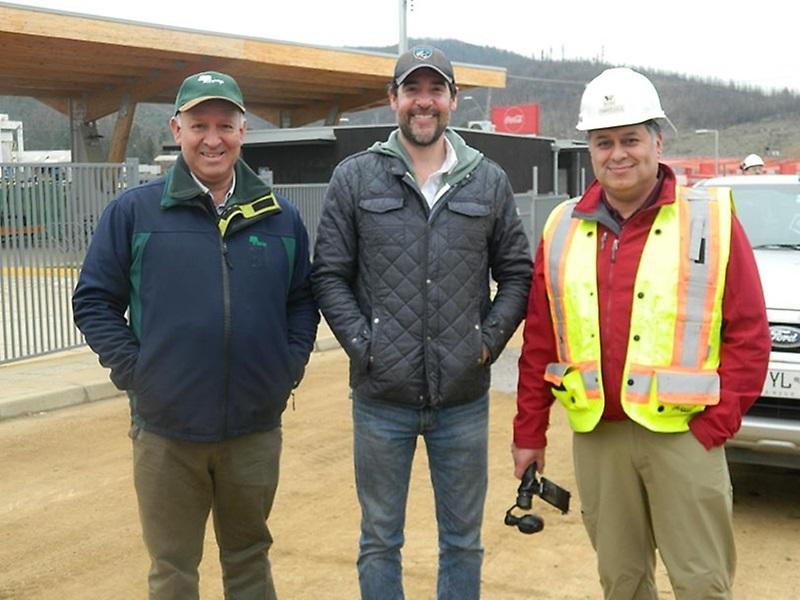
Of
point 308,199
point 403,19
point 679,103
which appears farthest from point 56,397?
point 679,103

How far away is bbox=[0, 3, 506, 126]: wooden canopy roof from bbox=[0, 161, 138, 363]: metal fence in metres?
11.9

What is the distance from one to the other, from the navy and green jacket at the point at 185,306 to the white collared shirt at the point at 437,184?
62 cm

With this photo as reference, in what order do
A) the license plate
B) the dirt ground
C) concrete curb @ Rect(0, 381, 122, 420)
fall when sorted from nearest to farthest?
the dirt ground → the license plate → concrete curb @ Rect(0, 381, 122, 420)

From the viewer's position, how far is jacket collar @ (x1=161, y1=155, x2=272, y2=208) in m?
3.63

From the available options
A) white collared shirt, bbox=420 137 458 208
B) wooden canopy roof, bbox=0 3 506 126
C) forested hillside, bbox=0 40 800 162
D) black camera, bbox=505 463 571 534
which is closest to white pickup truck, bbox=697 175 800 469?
black camera, bbox=505 463 571 534

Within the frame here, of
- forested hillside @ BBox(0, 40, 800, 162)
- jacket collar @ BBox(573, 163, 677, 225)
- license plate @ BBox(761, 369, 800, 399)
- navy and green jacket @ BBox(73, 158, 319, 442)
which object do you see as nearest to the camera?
jacket collar @ BBox(573, 163, 677, 225)

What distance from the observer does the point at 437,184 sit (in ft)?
12.7

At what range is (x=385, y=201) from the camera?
3.80 meters

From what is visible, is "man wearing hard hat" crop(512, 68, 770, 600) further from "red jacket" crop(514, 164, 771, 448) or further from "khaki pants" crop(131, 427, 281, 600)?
"khaki pants" crop(131, 427, 281, 600)

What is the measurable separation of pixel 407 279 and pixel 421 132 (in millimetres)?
561

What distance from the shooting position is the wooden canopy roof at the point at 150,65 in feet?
77.9

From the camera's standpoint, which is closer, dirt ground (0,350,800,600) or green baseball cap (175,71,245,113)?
green baseball cap (175,71,245,113)

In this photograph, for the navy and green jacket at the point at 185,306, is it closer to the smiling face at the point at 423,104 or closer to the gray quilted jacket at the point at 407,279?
the gray quilted jacket at the point at 407,279

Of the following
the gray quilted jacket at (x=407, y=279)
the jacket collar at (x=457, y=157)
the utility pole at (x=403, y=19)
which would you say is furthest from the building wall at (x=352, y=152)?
the gray quilted jacket at (x=407, y=279)
